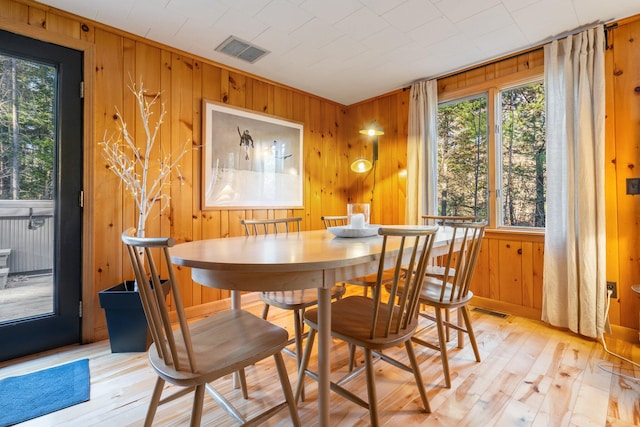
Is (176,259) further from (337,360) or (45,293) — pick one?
(45,293)

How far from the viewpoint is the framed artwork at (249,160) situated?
2.82 m

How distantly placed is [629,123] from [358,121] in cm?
259

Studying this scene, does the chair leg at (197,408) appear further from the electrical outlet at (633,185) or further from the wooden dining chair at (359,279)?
the electrical outlet at (633,185)

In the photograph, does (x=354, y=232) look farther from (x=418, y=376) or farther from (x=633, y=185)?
(x=633, y=185)

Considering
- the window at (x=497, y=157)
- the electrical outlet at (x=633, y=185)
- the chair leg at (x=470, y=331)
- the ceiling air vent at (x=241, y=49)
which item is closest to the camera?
the chair leg at (x=470, y=331)

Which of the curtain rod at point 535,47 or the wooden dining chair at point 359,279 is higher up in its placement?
the curtain rod at point 535,47

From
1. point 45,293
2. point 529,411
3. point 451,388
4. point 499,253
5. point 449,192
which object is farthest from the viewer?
point 449,192

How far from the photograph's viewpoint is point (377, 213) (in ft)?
12.7

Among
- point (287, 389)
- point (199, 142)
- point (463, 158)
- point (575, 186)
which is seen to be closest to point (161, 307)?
point (287, 389)

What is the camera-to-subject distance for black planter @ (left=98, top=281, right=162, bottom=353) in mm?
2014

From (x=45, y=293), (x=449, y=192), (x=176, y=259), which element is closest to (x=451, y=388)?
(x=176, y=259)

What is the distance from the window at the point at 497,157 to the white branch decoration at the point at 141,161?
2.66m

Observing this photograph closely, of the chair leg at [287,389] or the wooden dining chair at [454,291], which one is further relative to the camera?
the wooden dining chair at [454,291]

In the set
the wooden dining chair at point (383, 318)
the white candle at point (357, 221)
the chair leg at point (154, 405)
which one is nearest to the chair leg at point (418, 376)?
the wooden dining chair at point (383, 318)
